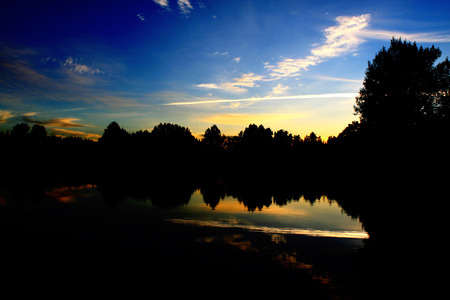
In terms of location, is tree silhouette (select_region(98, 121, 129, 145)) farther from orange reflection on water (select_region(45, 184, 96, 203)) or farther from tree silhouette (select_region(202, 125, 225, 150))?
orange reflection on water (select_region(45, 184, 96, 203))

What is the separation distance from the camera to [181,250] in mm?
11984

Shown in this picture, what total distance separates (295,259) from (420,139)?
26.9 metres

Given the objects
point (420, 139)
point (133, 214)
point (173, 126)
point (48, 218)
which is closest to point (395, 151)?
point (420, 139)

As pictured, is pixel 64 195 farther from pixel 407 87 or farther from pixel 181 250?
pixel 407 87

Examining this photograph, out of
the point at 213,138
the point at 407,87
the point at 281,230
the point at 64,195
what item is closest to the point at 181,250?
the point at 281,230

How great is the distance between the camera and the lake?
27.7ft

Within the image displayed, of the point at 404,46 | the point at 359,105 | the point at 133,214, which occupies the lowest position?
the point at 133,214

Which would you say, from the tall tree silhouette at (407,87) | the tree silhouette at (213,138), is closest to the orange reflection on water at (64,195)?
the tall tree silhouette at (407,87)

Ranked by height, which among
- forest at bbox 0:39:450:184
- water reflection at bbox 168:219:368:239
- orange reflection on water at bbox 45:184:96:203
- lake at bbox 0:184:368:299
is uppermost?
forest at bbox 0:39:450:184

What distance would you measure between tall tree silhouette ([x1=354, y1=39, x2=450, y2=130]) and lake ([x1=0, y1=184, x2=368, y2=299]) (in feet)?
63.3

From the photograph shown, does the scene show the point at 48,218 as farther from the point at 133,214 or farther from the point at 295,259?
the point at 295,259

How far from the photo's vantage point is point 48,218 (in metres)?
18.1

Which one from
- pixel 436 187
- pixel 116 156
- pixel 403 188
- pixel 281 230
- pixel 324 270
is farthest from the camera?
pixel 116 156

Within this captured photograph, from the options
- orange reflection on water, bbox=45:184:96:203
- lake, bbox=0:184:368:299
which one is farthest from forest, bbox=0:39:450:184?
orange reflection on water, bbox=45:184:96:203
